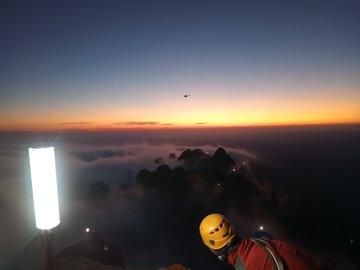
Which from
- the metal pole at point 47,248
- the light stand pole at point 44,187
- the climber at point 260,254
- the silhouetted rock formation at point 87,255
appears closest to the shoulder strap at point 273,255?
the climber at point 260,254

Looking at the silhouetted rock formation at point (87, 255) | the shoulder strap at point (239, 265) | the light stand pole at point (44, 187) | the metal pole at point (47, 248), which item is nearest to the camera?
the shoulder strap at point (239, 265)

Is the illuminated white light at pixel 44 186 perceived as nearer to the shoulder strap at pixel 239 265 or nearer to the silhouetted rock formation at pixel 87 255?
the shoulder strap at pixel 239 265

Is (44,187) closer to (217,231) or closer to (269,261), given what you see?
(217,231)

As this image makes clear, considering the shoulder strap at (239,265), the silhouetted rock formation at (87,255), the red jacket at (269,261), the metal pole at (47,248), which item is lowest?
the silhouetted rock formation at (87,255)

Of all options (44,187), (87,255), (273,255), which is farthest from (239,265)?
(87,255)

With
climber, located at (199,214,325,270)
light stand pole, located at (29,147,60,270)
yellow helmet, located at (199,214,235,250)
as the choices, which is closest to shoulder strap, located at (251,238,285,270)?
climber, located at (199,214,325,270)

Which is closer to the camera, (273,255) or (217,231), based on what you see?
(273,255)

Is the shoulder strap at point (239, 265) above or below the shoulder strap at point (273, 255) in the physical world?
below

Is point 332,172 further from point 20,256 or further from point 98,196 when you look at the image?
point 20,256
